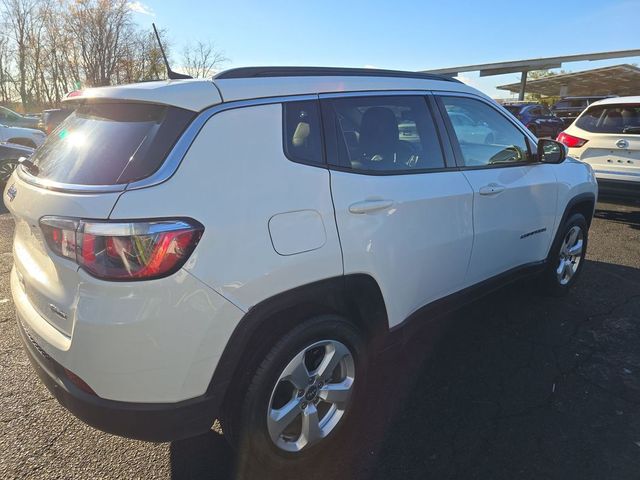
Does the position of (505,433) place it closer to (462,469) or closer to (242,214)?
(462,469)

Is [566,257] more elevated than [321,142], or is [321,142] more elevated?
[321,142]

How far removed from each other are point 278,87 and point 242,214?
2.16 ft

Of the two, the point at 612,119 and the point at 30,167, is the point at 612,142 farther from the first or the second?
the point at 30,167

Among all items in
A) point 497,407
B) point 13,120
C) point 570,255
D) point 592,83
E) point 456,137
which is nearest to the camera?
point 497,407

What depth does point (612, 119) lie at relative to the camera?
655 cm

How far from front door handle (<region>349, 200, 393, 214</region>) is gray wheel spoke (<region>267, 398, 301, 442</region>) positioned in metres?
0.93

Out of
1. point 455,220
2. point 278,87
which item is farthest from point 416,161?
point 278,87

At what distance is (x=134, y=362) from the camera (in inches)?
66.1

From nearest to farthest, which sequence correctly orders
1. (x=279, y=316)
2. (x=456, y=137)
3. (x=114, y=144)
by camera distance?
(x=114, y=144) < (x=279, y=316) < (x=456, y=137)

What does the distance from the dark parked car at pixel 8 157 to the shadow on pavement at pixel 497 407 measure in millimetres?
8353

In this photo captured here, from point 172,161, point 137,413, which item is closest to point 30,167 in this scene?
point 172,161

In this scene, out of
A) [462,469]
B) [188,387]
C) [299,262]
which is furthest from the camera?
[462,469]

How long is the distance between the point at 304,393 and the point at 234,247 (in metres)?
0.85

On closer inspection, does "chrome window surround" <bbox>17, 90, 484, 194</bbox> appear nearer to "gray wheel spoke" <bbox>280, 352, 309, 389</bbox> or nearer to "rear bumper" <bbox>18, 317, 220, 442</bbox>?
"rear bumper" <bbox>18, 317, 220, 442</bbox>
